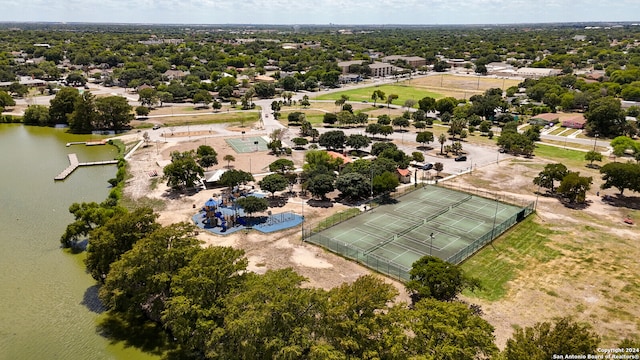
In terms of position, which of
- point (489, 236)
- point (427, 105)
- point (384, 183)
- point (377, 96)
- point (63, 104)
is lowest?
point (489, 236)

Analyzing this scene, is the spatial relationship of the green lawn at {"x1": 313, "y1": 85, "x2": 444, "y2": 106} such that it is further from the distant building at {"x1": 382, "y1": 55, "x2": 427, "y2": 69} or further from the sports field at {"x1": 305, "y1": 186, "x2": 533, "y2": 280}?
the sports field at {"x1": 305, "y1": 186, "x2": 533, "y2": 280}

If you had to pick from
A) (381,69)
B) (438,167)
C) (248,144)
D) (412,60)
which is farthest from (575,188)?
(412,60)

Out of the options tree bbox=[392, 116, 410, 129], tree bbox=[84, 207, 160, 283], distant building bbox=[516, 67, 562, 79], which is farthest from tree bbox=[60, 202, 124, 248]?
distant building bbox=[516, 67, 562, 79]

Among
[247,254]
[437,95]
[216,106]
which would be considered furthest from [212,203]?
[437,95]

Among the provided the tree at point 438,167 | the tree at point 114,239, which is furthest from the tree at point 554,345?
the tree at point 438,167

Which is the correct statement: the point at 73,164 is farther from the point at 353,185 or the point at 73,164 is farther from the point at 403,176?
the point at 403,176

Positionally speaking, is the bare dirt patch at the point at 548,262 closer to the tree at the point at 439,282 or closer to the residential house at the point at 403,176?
the tree at the point at 439,282
